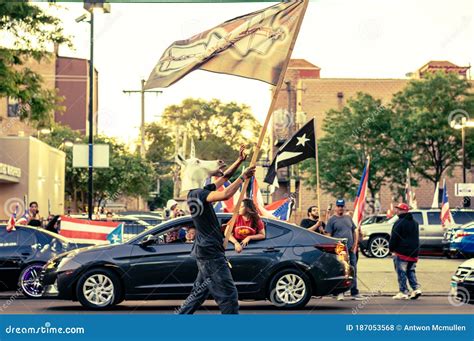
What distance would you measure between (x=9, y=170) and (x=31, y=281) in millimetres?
24051

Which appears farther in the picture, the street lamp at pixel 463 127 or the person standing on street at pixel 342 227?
the street lamp at pixel 463 127

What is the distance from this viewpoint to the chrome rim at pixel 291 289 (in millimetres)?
15234

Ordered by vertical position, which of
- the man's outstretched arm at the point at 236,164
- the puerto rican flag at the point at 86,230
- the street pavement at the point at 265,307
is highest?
the man's outstretched arm at the point at 236,164

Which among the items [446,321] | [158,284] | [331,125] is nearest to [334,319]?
[446,321]

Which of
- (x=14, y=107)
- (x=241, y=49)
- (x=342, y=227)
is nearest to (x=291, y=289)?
(x=342, y=227)

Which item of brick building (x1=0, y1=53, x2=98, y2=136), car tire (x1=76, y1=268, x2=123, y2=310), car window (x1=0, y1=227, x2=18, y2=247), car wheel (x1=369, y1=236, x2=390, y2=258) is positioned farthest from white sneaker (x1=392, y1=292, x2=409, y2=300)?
car wheel (x1=369, y1=236, x2=390, y2=258)

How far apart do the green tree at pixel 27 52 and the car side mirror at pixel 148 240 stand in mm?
4442

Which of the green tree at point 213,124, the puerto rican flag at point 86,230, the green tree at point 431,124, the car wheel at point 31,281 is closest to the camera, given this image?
the green tree at point 213,124

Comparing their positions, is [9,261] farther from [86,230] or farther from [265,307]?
[265,307]

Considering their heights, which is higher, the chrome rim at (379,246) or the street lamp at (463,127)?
the street lamp at (463,127)

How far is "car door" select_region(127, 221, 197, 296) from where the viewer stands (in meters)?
14.9

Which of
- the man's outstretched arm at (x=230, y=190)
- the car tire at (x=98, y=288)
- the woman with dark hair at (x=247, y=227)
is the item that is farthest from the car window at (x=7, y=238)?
the man's outstretched arm at (x=230, y=190)

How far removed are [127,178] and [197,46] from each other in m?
44.9

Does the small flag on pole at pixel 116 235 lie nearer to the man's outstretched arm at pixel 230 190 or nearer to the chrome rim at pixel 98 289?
the chrome rim at pixel 98 289
